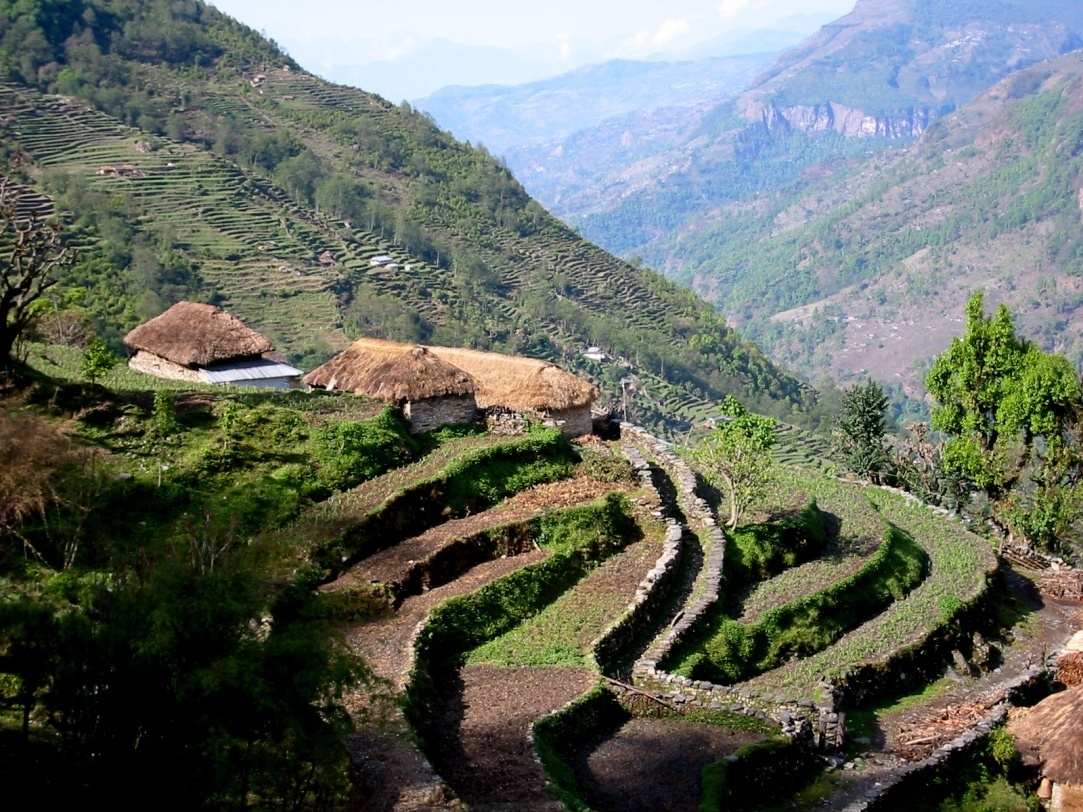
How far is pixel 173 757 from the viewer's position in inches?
437

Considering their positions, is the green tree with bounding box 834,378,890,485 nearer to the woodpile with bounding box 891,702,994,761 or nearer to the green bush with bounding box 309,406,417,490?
the woodpile with bounding box 891,702,994,761

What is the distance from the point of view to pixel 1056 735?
19.6m

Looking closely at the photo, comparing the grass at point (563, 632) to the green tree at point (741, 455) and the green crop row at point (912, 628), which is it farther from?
the green tree at point (741, 455)

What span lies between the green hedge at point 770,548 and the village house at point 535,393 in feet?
18.5

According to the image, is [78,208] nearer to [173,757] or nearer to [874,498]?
[874,498]

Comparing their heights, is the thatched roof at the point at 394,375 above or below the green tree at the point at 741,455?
above

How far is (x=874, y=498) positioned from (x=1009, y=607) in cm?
575

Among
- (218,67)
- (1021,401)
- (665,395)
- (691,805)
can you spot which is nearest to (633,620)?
(691,805)

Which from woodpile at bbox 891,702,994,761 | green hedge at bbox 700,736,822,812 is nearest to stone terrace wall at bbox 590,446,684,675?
green hedge at bbox 700,736,822,812

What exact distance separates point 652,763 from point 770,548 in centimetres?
845

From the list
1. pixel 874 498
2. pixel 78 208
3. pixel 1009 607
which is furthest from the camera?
pixel 78 208

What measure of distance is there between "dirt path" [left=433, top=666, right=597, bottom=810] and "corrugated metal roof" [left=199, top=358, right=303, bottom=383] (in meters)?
14.4

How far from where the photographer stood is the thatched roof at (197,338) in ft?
97.2

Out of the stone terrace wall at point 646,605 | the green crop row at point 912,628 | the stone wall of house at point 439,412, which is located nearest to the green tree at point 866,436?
the green crop row at point 912,628
